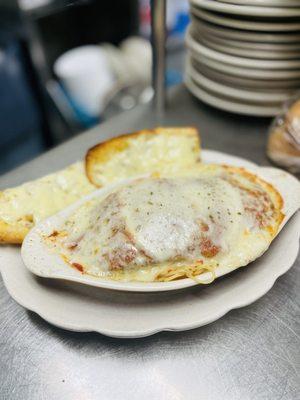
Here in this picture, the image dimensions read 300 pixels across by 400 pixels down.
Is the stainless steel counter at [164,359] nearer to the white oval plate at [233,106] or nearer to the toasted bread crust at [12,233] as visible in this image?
the toasted bread crust at [12,233]

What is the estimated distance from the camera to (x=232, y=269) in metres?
0.52

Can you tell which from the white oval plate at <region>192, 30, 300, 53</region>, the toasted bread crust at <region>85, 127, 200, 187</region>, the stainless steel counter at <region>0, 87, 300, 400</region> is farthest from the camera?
the white oval plate at <region>192, 30, 300, 53</region>

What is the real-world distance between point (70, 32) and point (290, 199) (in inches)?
78.0

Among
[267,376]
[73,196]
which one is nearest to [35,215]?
[73,196]

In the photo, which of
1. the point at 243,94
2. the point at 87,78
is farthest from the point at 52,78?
the point at 243,94

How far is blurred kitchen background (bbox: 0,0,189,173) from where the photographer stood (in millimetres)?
1717

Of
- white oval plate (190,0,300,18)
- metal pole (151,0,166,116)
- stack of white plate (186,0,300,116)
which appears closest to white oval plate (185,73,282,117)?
stack of white plate (186,0,300,116)

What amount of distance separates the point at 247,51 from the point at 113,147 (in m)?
0.38

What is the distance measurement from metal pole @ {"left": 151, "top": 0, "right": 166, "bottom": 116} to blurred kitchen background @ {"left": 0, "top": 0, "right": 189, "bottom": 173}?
0.67 m

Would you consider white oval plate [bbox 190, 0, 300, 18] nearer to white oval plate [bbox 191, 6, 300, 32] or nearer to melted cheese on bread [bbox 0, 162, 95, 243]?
white oval plate [bbox 191, 6, 300, 32]

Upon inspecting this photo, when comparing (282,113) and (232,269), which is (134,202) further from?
(282,113)

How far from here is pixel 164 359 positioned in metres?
0.51

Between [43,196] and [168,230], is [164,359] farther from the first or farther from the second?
[43,196]

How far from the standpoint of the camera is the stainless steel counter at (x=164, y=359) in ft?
1.57
